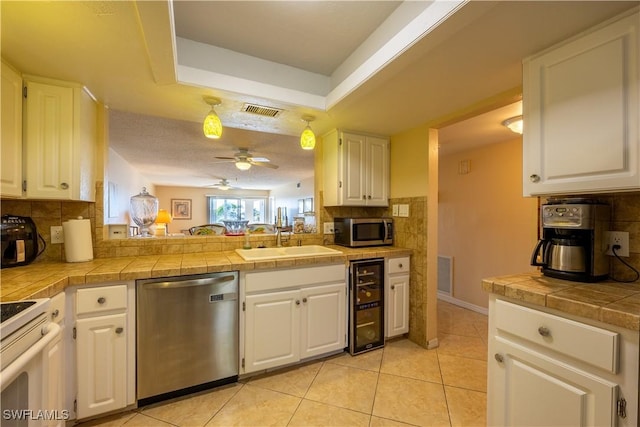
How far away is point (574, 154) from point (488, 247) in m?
2.24

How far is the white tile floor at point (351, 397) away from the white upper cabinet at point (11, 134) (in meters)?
1.40

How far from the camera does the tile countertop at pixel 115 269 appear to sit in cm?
119

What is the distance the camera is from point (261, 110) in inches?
78.7

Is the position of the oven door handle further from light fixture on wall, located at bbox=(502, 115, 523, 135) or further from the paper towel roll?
light fixture on wall, located at bbox=(502, 115, 523, 135)

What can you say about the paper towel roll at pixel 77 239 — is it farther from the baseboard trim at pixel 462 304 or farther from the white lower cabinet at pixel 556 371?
the baseboard trim at pixel 462 304

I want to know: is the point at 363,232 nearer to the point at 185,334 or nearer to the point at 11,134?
the point at 185,334

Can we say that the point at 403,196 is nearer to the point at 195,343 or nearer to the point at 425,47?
the point at 425,47

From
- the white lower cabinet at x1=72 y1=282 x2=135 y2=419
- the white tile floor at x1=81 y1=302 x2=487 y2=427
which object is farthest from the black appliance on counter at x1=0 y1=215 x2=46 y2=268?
the white tile floor at x1=81 y1=302 x2=487 y2=427

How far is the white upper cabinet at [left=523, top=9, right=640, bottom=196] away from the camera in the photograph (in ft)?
3.44

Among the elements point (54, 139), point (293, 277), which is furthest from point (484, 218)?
point (54, 139)

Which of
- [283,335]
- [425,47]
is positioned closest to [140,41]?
[425,47]

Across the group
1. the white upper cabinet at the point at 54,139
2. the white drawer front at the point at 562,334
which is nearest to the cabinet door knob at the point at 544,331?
the white drawer front at the point at 562,334

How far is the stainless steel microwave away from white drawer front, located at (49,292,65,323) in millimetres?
1941

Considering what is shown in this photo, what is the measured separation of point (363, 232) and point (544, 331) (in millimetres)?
1549
